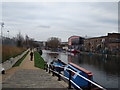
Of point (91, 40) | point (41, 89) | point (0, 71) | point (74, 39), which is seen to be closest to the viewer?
point (41, 89)

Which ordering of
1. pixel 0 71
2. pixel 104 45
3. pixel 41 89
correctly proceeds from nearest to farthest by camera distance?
pixel 41 89 < pixel 0 71 < pixel 104 45

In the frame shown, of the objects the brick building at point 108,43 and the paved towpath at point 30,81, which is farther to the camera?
the brick building at point 108,43

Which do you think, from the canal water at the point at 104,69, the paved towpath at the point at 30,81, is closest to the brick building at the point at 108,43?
the canal water at the point at 104,69

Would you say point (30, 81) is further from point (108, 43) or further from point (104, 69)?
point (108, 43)

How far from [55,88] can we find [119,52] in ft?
188

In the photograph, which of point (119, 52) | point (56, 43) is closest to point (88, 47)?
point (119, 52)

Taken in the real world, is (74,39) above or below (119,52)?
above

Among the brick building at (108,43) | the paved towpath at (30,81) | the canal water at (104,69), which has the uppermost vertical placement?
the brick building at (108,43)

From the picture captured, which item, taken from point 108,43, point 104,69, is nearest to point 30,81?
point 104,69

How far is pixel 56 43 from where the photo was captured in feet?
473

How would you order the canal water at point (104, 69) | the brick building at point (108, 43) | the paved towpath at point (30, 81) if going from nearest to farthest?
the paved towpath at point (30, 81)
the canal water at point (104, 69)
the brick building at point (108, 43)

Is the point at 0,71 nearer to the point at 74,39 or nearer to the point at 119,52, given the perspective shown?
the point at 119,52

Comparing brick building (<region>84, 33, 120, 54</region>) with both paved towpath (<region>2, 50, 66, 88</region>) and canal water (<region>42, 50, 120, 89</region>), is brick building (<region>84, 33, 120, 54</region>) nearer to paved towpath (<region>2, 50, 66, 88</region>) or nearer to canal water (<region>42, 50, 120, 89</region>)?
canal water (<region>42, 50, 120, 89</region>)

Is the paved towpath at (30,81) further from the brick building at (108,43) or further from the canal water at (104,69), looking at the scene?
the brick building at (108,43)
